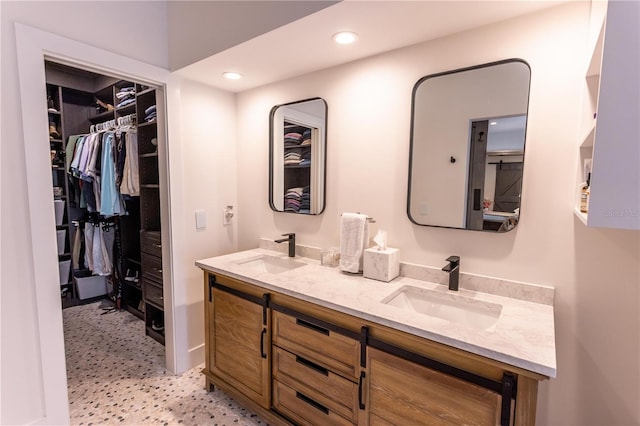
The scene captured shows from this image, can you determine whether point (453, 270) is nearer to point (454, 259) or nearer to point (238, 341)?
point (454, 259)

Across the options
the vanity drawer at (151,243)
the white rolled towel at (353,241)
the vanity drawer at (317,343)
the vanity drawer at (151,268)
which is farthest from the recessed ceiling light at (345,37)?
the vanity drawer at (151,268)

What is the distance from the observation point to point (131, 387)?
2164mm

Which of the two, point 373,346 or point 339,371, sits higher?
point 373,346

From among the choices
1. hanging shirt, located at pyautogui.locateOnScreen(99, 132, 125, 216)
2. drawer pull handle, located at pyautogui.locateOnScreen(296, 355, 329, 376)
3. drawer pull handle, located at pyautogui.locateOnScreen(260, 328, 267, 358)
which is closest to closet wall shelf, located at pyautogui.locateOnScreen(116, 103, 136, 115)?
hanging shirt, located at pyautogui.locateOnScreen(99, 132, 125, 216)

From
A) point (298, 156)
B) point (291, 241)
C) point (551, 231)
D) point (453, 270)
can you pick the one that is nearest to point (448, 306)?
point (453, 270)

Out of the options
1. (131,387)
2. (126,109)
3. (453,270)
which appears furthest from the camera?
(126,109)

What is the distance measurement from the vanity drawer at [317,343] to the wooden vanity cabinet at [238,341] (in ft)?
0.33

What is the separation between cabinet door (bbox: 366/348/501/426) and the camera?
109 cm

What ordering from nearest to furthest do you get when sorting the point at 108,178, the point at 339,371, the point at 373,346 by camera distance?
the point at 373,346 → the point at 339,371 → the point at 108,178

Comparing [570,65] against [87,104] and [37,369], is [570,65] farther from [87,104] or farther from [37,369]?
[87,104]

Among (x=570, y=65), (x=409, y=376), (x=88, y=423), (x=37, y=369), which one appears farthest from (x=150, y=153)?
(x=570, y=65)

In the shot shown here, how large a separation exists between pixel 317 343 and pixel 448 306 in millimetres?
654

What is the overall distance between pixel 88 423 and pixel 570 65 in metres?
3.05

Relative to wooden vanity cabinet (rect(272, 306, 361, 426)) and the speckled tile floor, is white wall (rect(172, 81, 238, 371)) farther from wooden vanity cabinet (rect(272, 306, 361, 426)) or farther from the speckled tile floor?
wooden vanity cabinet (rect(272, 306, 361, 426))
